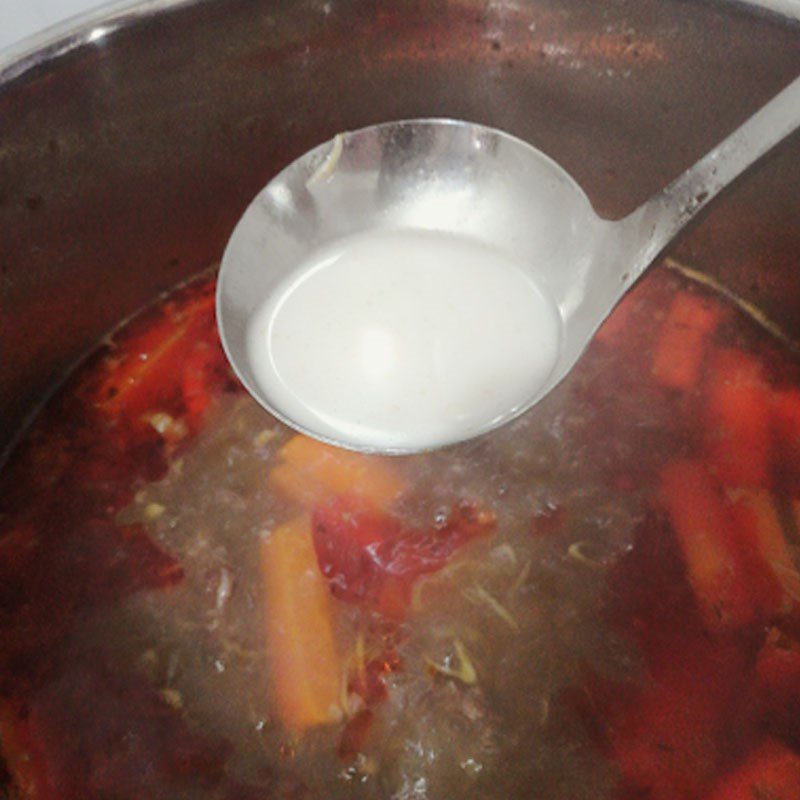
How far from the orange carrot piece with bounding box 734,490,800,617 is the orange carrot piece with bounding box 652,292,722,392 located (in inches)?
8.0

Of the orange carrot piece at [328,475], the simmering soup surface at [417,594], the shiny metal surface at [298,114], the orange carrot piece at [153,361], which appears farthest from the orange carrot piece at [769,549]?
the orange carrot piece at [153,361]

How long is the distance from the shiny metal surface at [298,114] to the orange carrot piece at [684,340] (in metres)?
0.08

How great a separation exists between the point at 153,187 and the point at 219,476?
48 cm

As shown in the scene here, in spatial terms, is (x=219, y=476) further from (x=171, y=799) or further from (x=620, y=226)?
(x=620, y=226)

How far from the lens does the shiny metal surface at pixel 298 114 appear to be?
122 centimetres

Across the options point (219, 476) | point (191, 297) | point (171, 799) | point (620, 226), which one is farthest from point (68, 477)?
point (620, 226)

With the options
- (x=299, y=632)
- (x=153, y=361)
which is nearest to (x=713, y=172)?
(x=299, y=632)

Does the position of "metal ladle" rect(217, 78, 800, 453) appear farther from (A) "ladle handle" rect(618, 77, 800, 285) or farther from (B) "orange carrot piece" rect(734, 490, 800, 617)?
(B) "orange carrot piece" rect(734, 490, 800, 617)

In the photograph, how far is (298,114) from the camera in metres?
1.45

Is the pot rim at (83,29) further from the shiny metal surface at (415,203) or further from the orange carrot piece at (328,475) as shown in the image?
the orange carrot piece at (328,475)

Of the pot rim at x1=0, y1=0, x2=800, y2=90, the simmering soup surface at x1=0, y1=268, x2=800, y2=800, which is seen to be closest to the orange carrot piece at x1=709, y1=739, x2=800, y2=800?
the simmering soup surface at x1=0, y1=268, x2=800, y2=800

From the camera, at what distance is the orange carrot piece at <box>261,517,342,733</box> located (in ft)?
3.54

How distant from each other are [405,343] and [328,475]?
24cm

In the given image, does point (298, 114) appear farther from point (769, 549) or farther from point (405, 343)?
point (769, 549)
